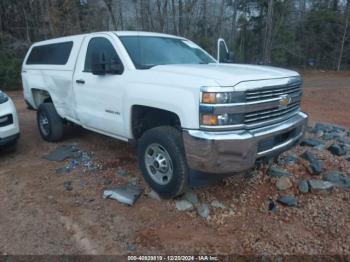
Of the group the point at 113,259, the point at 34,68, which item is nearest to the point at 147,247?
the point at 113,259

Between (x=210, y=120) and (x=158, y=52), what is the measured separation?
1.71 metres

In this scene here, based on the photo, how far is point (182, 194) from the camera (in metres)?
3.79

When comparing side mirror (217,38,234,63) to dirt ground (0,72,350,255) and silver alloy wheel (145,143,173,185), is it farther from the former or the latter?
silver alloy wheel (145,143,173,185)

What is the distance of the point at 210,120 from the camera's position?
3.04m

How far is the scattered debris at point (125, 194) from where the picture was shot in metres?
3.74

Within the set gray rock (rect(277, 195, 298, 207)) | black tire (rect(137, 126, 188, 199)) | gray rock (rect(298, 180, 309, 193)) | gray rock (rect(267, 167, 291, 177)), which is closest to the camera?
black tire (rect(137, 126, 188, 199))

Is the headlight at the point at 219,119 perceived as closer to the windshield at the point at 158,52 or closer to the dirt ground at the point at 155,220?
the dirt ground at the point at 155,220

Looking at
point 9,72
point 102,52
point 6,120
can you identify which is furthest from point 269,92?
point 9,72

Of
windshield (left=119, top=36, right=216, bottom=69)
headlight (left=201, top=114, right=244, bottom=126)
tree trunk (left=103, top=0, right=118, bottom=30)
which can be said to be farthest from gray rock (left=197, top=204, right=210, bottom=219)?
tree trunk (left=103, top=0, right=118, bottom=30)

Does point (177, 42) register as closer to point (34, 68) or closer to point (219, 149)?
point (219, 149)

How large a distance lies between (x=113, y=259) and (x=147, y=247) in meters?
0.33

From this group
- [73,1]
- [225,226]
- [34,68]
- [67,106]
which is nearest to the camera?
[225,226]

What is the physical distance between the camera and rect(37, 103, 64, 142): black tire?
5684mm

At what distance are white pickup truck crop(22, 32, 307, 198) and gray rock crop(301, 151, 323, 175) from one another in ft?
1.89
